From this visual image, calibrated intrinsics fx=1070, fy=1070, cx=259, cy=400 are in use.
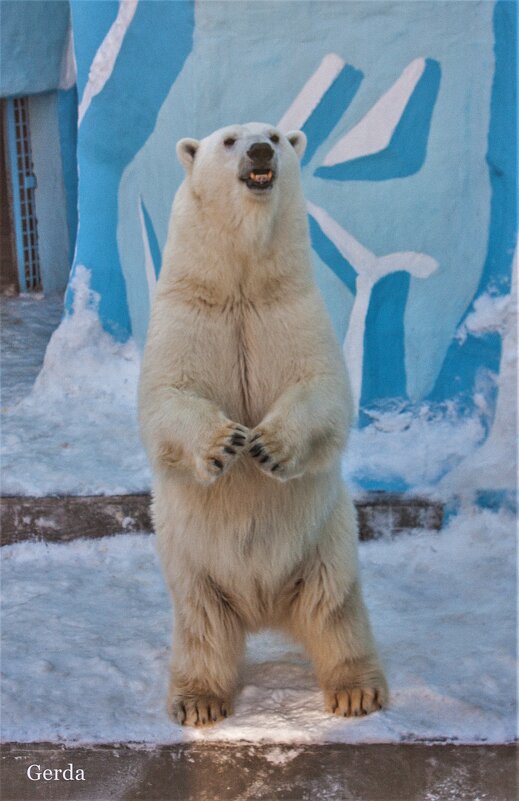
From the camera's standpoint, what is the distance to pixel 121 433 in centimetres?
511

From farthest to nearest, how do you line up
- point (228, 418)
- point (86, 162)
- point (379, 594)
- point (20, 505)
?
point (86, 162) → point (20, 505) → point (379, 594) → point (228, 418)

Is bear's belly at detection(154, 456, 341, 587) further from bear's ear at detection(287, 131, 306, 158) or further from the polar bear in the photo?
bear's ear at detection(287, 131, 306, 158)

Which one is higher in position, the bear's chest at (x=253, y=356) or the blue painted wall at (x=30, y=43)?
the blue painted wall at (x=30, y=43)

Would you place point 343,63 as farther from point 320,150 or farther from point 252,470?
point 252,470

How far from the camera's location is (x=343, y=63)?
479cm

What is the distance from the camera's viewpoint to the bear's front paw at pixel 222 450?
2707 mm

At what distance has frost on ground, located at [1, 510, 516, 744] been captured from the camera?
3.02 m

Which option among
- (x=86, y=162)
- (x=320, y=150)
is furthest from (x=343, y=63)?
(x=86, y=162)

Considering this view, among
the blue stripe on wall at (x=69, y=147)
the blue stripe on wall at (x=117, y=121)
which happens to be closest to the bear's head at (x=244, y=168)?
the blue stripe on wall at (x=117, y=121)

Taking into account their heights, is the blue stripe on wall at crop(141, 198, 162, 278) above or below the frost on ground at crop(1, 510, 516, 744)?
above

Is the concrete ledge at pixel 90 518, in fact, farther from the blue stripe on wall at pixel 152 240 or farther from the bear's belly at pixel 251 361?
the bear's belly at pixel 251 361

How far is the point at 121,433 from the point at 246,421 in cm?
215

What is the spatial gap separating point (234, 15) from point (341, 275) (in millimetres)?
1256

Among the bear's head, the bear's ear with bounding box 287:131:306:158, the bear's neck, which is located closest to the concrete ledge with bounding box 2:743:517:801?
the bear's neck
